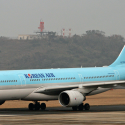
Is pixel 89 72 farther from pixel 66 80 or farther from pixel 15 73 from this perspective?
pixel 15 73

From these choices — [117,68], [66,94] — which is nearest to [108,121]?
[66,94]

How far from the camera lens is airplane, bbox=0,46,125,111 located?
36.0 metres

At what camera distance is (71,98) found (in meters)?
35.6

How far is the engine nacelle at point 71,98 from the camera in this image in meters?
35.7

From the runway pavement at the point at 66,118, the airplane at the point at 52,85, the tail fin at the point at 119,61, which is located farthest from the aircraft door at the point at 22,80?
the tail fin at the point at 119,61

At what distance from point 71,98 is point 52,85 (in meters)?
4.03

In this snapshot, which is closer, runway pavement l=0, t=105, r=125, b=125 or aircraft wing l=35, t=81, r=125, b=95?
runway pavement l=0, t=105, r=125, b=125

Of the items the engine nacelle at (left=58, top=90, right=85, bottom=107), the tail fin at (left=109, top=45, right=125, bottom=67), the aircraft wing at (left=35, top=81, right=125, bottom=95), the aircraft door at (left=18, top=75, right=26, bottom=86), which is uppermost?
the tail fin at (left=109, top=45, right=125, bottom=67)

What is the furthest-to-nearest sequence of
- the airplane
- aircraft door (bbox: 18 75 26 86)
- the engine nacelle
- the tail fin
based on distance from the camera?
the tail fin < aircraft door (bbox: 18 75 26 86) < the airplane < the engine nacelle

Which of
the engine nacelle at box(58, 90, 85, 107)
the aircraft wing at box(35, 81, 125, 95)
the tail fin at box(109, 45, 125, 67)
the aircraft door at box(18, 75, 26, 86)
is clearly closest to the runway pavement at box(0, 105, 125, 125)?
the engine nacelle at box(58, 90, 85, 107)

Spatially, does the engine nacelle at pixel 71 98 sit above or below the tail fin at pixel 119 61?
below

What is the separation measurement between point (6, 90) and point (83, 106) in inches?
306

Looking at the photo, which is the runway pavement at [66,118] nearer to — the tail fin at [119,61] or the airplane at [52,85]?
the airplane at [52,85]

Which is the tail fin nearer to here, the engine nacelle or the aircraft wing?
the aircraft wing
